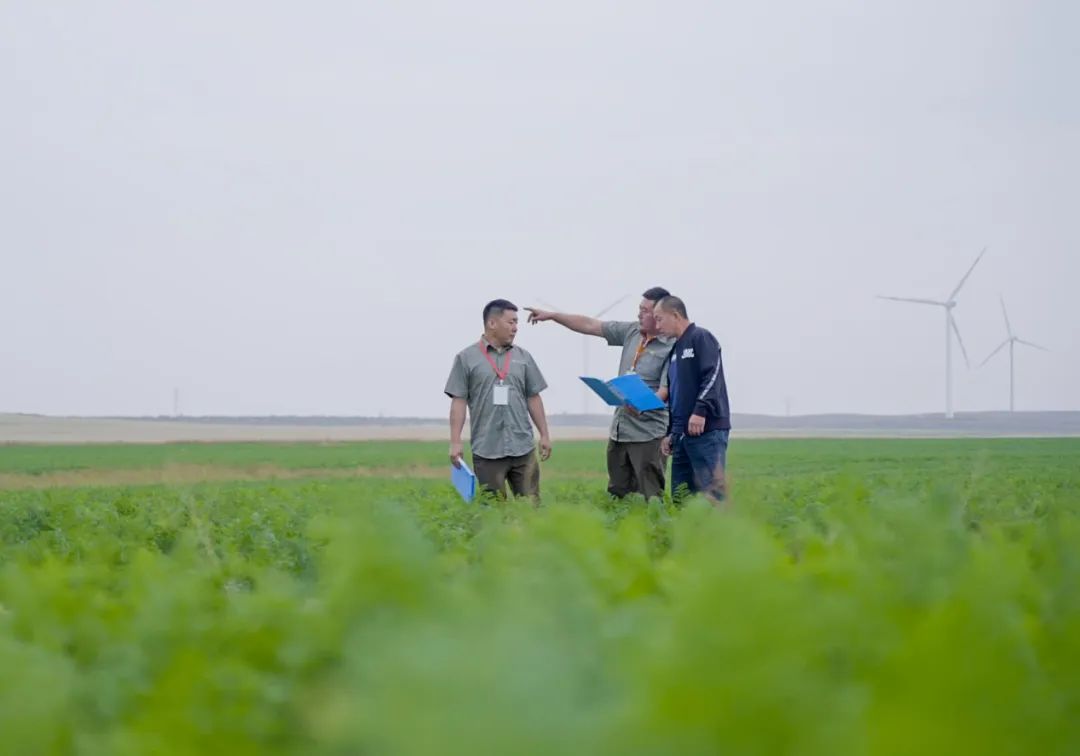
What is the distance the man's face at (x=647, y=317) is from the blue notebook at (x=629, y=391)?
0.45 m

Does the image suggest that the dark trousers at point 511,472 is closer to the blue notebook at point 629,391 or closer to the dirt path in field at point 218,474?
the blue notebook at point 629,391

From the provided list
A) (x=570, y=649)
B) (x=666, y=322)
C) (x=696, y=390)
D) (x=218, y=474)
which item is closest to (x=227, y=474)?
(x=218, y=474)

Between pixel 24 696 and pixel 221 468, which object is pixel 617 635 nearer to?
pixel 24 696

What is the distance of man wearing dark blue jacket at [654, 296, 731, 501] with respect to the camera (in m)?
10.1

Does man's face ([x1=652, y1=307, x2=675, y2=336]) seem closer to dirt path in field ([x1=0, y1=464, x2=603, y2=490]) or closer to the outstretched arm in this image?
the outstretched arm

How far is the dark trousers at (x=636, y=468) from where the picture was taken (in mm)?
11250

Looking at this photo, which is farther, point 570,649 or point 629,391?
point 629,391

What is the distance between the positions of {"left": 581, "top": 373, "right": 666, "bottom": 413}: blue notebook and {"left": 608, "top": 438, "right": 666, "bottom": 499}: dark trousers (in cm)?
46

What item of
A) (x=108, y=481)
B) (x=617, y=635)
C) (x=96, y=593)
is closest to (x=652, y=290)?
(x=96, y=593)

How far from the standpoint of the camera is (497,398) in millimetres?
10930

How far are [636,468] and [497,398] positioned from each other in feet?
4.60

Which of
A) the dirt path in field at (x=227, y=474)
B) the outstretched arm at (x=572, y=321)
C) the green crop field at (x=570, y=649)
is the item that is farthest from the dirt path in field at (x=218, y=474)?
the green crop field at (x=570, y=649)

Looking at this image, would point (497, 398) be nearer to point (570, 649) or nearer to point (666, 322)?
point (666, 322)

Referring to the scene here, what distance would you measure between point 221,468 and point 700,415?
3062 cm
